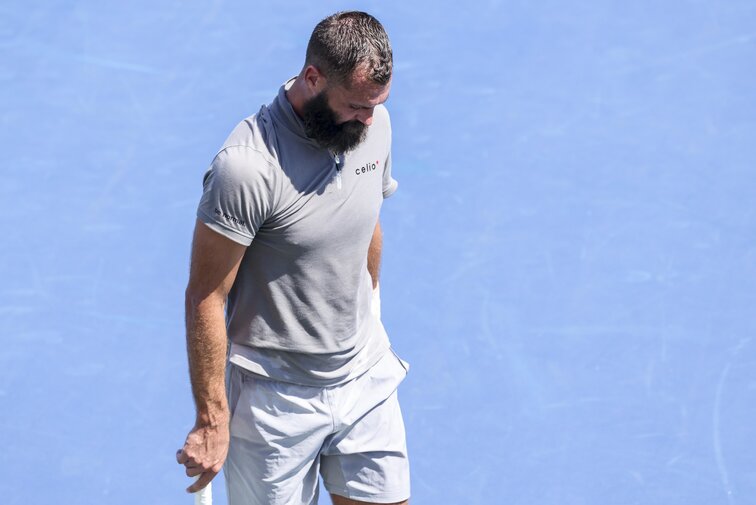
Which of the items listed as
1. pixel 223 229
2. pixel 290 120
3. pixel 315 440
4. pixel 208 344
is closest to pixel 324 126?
pixel 290 120

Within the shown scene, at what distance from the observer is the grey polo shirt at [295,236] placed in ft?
8.72

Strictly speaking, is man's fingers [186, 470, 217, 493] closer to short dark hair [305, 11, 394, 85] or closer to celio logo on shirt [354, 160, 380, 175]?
celio logo on shirt [354, 160, 380, 175]

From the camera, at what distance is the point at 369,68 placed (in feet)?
8.83

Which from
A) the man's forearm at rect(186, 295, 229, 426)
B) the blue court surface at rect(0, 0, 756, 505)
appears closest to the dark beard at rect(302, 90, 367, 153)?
the man's forearm at rect(186, 295, 229, 426)

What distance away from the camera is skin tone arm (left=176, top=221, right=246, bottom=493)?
2.70 m

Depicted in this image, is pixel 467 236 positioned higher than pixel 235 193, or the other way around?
pixel 235 193

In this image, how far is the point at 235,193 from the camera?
2.63 metres

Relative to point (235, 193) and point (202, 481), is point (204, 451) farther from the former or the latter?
point (235, 193)

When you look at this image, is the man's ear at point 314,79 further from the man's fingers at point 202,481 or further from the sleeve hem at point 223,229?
the man's fingers at point 202,481

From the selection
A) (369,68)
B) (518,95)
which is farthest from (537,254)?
(369,68)

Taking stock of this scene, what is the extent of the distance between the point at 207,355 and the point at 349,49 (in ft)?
2.59

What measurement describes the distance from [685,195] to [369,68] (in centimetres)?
248

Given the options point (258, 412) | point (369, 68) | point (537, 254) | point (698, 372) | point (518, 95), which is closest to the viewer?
point (369, 68)

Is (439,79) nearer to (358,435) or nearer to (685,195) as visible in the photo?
(685,195)
